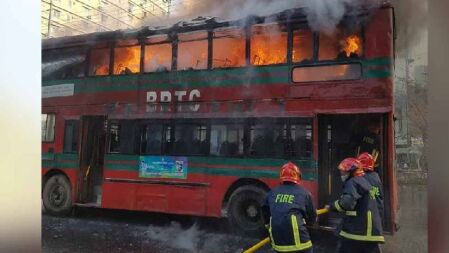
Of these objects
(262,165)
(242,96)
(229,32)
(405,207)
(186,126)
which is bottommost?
(405,207)

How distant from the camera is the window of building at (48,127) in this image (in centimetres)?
368

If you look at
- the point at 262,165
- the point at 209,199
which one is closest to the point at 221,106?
the point at 262,165

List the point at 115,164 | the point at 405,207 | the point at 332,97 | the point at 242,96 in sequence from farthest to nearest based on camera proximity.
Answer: the point at 115,164, the point at 242,96, the point at 332,97, the point at 405,207

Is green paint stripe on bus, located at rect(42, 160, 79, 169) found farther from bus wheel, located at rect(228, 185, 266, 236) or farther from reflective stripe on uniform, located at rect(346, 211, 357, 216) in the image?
reflective stripe on uniform, located at rect(346, 211, 357, 216)

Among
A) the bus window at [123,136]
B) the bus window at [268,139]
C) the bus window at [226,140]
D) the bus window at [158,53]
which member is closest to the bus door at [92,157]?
the bus window at [123,136]

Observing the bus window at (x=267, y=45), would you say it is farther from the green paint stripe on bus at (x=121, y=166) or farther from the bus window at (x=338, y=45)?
the green paint stripe on bus at (x=121, y=166)

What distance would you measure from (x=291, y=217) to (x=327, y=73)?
1068 mm

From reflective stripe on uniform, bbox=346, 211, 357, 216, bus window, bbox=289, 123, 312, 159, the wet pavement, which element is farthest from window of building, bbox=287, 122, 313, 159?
the wet pavement

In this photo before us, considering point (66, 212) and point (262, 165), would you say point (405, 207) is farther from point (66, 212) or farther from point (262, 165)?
point (66, 212)

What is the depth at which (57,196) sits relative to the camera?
3.99m

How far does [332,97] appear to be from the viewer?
309cm

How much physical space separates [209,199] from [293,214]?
99cm

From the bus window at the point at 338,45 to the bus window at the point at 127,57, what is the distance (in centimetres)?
158

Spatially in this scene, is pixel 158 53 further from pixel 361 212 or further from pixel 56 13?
pixel 361 212
